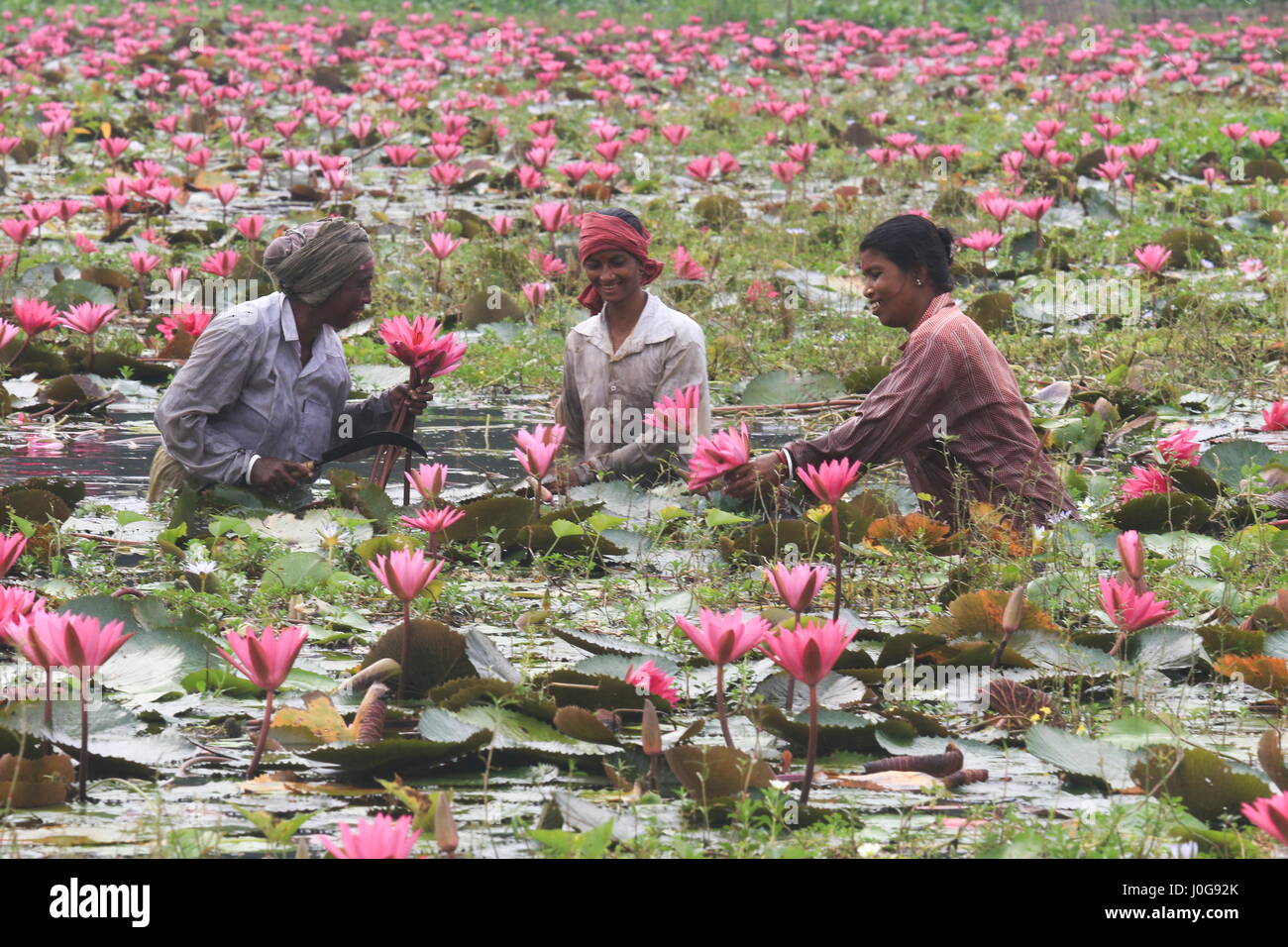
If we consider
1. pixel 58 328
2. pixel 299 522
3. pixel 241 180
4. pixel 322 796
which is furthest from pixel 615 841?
pixel 241 180

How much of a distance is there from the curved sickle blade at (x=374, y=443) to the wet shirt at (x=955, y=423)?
108 centimetres

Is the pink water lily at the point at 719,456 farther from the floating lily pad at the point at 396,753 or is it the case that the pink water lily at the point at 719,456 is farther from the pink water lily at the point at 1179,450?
the pink water lily at the point at 1179,450

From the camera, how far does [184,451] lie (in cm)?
496

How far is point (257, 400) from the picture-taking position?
201 inches

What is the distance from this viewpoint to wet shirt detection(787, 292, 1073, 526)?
480cm

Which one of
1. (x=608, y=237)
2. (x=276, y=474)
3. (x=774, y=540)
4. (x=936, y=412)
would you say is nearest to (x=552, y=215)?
(x=608, y=237)

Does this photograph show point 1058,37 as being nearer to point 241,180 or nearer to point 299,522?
point 241,180

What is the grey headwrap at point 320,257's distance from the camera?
16.6 feet

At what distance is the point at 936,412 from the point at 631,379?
42.5 inches

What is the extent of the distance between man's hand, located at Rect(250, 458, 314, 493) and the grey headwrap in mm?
521
